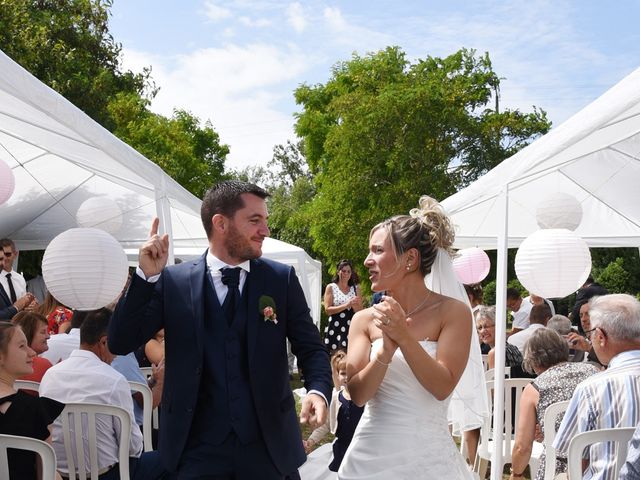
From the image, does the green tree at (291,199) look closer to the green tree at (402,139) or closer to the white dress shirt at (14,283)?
the green tree at (402,139)

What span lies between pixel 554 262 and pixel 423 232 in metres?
3.54

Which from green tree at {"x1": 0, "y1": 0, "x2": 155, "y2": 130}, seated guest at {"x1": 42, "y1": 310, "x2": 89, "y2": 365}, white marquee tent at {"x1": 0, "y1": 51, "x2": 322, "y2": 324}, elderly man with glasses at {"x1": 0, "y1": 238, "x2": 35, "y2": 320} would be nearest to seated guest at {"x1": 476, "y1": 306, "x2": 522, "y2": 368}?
white marquee tent at {"x1": 0, "y1": 51, "x2": 322, "y2": 324}

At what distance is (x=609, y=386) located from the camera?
11.5 ft

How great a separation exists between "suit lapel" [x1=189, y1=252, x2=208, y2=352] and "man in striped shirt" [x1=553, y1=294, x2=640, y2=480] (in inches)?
72.2

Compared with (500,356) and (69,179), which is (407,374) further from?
(69,179)

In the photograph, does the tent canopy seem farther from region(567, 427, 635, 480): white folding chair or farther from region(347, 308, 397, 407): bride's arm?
region(347, 308, 397, 407): bride's arm

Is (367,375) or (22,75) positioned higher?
(22,75)

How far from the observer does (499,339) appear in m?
6.08

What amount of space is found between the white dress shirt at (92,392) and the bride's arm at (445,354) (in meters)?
1.88

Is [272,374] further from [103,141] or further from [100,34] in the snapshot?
[100,34]

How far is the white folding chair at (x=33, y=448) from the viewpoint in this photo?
3.53 metres

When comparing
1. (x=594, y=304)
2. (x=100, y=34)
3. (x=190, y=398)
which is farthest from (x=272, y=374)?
(x=100, y=34)

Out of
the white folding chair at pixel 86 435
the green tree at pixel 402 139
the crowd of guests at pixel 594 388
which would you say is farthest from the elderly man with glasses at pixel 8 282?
the green tree at pixel 402 139

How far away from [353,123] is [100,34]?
10.6 m
